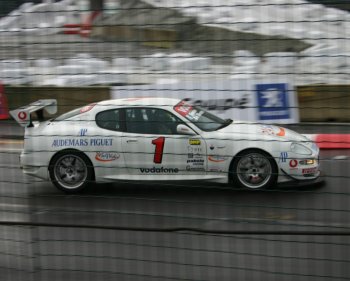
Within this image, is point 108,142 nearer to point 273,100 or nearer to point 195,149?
point 195,149

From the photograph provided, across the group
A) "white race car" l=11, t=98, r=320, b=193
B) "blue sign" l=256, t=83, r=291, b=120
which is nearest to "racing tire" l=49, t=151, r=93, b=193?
"white race car" l=11, t=98, r=320, b=193

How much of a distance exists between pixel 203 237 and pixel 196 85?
4.23ft

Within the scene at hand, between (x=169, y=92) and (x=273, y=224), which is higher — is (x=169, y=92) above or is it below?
above

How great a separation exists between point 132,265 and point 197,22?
1809 mm

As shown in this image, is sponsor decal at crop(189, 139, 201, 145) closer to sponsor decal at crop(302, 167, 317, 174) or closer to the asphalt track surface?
sponsor decal at crop(302, 167, 317, 174)

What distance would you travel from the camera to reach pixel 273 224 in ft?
13.5

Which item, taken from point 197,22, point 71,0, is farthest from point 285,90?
point 71,0

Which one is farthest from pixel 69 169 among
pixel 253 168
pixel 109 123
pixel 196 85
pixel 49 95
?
pixel 196 85

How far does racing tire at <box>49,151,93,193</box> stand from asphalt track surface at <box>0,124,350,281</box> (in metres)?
2.72

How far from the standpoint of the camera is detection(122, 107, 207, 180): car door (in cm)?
526

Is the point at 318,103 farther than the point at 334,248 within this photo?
No

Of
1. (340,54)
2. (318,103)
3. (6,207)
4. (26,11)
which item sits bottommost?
(6,207)

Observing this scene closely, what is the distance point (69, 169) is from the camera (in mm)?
8234

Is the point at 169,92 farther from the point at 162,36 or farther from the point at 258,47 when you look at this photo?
the point at 258,47
